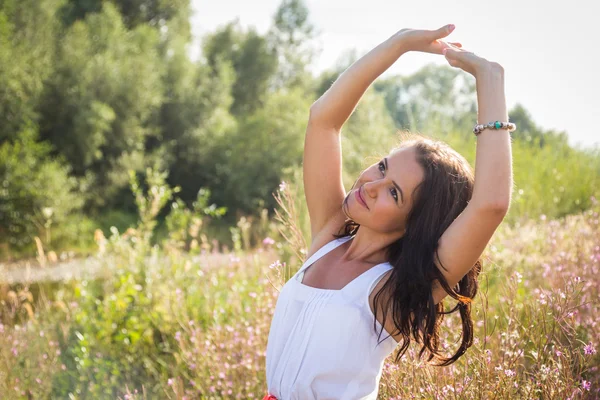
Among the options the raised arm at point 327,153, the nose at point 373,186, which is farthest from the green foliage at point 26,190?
the nose at point 373,186

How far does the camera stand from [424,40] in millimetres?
1691

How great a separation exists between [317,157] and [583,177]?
272 inches

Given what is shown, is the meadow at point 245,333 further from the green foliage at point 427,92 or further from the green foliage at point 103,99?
the green foliage at point 427,92

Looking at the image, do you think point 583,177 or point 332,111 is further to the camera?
point 583,177

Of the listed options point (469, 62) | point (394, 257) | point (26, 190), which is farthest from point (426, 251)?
Result: point (26, 190)

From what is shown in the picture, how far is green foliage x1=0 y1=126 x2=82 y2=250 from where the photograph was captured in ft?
37.0

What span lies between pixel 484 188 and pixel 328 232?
2.00 ft

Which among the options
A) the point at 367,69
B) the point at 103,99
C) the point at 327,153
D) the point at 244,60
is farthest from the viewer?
the point at 244,60

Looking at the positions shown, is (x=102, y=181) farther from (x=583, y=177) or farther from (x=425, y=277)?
(x=425, y=277)

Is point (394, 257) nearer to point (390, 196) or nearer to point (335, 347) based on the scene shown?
point (390, 196)

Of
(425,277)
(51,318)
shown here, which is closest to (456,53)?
(425,277)

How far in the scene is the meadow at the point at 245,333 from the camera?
79.3 inches

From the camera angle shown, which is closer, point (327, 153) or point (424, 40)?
point (424, 40)

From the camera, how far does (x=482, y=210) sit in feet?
4.55
